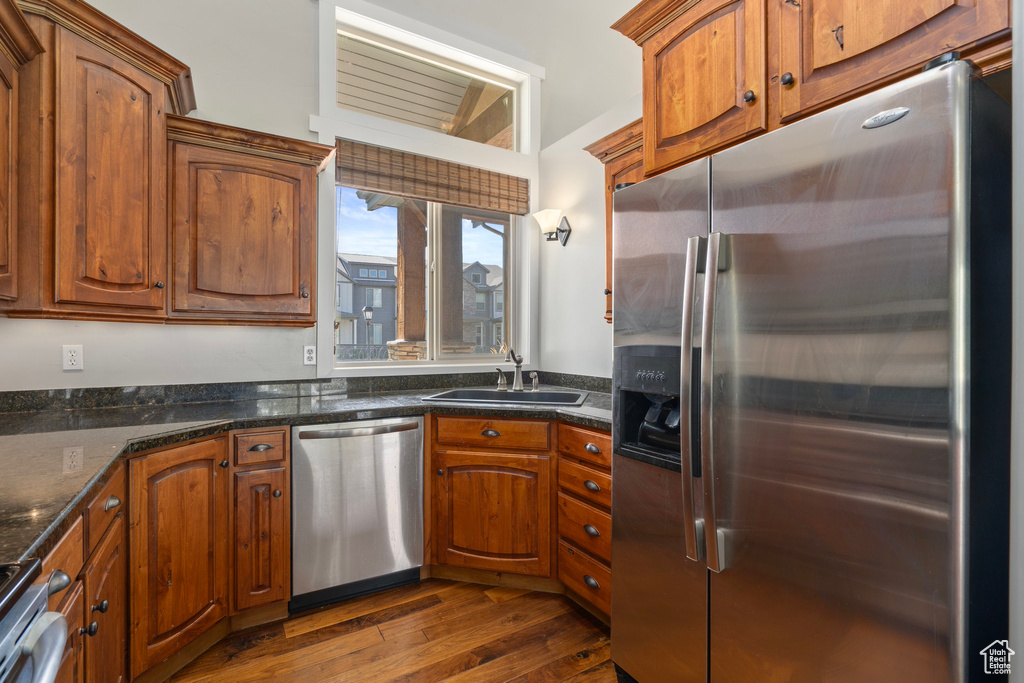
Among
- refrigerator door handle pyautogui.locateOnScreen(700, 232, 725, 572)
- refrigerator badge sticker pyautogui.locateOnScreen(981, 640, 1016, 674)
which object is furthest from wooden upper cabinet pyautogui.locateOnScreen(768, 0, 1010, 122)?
refrigerator badge sticker pyautogui.locateOnScreen(981, 640, 1016, 674)

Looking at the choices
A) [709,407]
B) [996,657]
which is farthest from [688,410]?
[996,657]

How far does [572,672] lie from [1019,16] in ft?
6.89

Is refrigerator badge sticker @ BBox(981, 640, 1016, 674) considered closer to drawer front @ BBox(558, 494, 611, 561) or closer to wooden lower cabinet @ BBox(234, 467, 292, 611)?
drawer front @ BBox(558, 494, 611, 561)

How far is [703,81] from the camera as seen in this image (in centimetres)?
162

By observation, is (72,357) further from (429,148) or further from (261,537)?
(429,148)

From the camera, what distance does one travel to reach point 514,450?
7.71 feet

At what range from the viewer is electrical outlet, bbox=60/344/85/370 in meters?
2.12

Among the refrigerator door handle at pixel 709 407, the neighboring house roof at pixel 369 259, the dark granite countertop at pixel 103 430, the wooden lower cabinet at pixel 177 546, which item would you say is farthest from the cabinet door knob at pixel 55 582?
the neighboring house roof at pixel 369 259

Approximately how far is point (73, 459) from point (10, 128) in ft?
3.57

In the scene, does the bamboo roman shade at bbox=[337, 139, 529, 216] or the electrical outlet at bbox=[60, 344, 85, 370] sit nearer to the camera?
the electrical outlet at bbox=[60, 344, 85, 370]

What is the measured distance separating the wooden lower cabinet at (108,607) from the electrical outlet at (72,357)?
3.39ft

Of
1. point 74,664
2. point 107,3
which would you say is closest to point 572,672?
point 74,664

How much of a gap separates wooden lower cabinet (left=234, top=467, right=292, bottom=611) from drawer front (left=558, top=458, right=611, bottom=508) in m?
1.18

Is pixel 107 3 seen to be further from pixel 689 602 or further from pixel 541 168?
pixel 689 602
